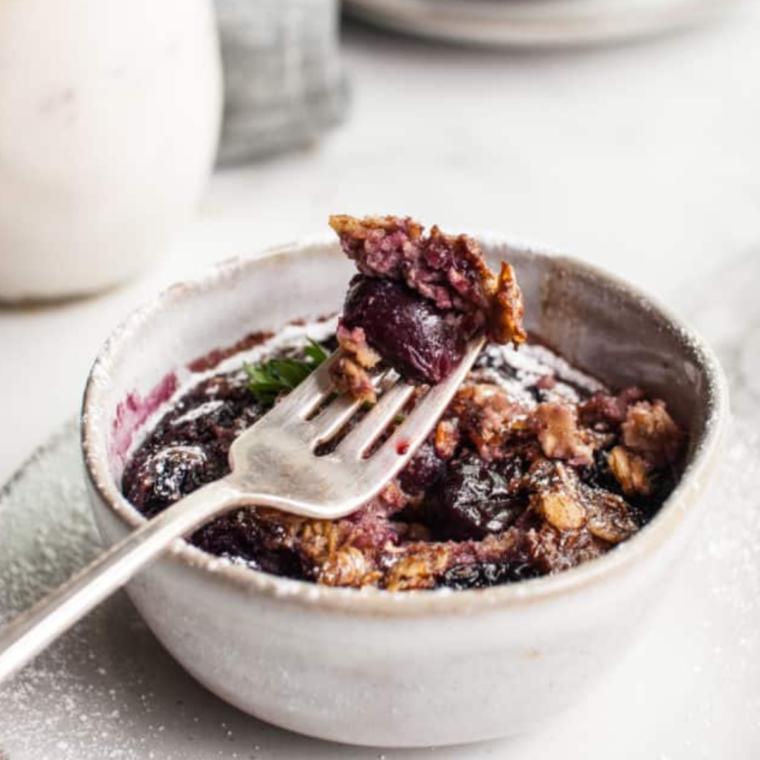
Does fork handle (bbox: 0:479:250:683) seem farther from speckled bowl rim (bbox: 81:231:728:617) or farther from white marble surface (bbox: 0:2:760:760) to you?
white marble surface (bbox: 0:2:760:760)

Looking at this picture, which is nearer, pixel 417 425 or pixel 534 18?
pixel 417 425

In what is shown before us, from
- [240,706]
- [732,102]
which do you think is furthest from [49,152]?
[732,102]

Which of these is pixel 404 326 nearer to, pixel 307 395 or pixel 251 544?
pixel 307 395

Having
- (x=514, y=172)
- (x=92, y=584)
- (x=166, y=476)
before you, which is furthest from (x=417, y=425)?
(x=514, y=172)

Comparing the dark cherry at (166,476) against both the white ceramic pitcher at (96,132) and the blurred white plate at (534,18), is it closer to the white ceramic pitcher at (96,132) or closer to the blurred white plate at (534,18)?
the white ceramic pitcher at (96,132)

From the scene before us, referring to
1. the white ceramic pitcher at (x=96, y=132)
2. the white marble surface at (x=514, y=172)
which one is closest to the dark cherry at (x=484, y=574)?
the white marble surface at (x=514, y=172)

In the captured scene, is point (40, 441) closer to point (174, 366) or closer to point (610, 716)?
point (174, 366)

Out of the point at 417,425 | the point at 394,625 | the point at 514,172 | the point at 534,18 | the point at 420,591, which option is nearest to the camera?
the point at 394,625

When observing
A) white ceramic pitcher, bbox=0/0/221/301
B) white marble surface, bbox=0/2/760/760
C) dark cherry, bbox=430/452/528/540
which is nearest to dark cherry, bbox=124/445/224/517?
dark cherry, bbox=430/452/528/540
